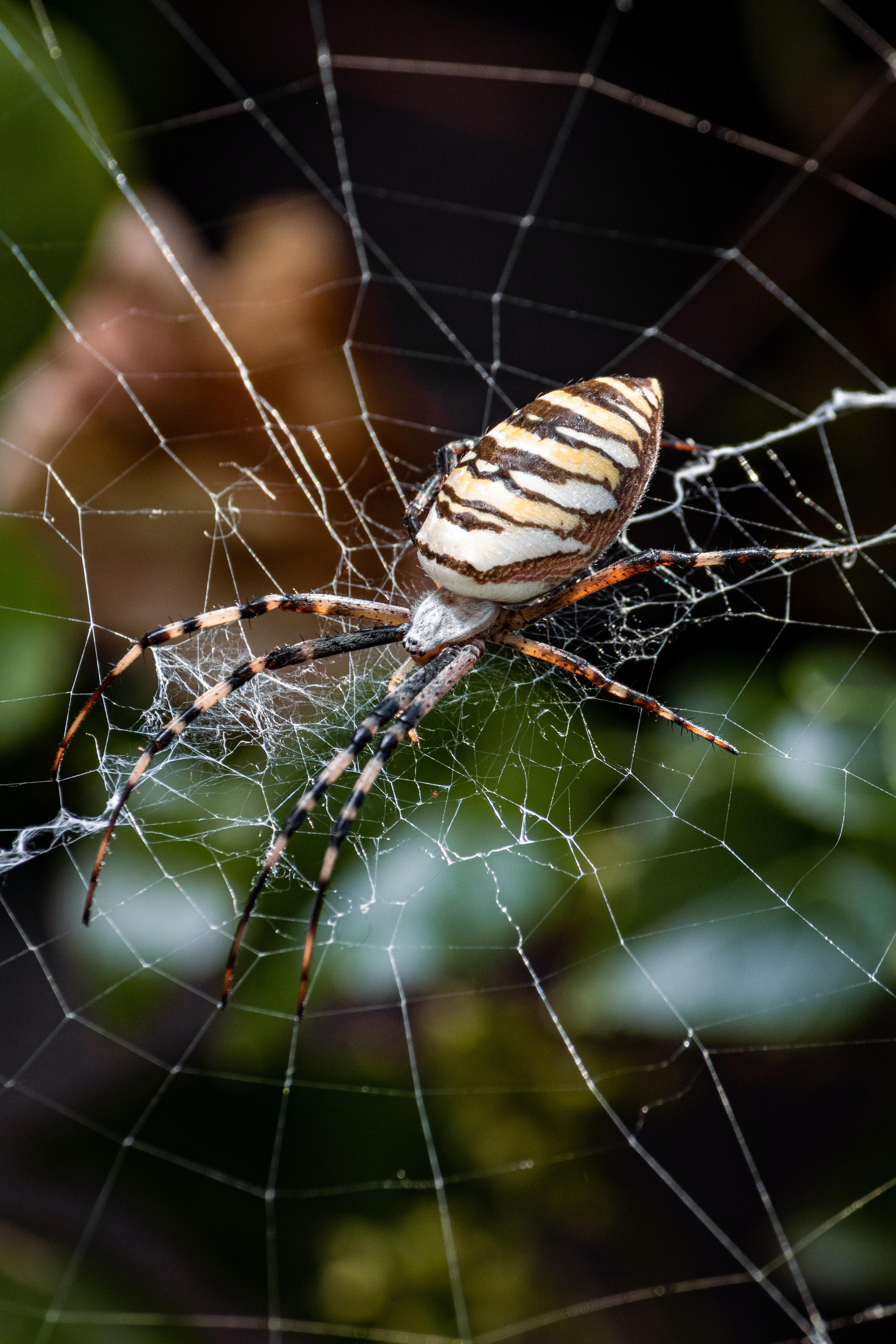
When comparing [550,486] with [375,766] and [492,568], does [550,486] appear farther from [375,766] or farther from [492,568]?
[375,766]

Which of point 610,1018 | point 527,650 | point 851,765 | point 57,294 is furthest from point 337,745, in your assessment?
point 57,294

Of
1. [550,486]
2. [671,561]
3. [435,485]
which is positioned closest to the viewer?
[550,486]

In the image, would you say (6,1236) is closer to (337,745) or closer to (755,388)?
(337,745)

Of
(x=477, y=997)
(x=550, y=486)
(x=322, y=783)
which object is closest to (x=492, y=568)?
(x=550, y=486)

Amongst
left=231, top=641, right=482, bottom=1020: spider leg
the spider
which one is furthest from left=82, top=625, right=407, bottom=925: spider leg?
left=231, top=641, right=482, bottom=1020: spider leg

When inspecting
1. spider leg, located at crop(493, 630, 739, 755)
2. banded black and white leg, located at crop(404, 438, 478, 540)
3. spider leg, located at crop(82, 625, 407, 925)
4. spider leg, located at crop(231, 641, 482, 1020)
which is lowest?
spider leg, located at crop(493, 630, 739, 755)

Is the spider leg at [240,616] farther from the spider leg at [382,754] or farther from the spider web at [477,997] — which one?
the spider leg at [382,754]

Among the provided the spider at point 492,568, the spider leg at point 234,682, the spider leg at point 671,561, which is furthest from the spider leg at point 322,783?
the spider leg at point 671,561

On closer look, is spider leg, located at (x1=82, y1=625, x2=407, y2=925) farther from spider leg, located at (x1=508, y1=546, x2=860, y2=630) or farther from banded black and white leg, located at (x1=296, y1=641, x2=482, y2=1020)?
spider leg, located at (x1=508, y1=546, x2=860, y2=630)
